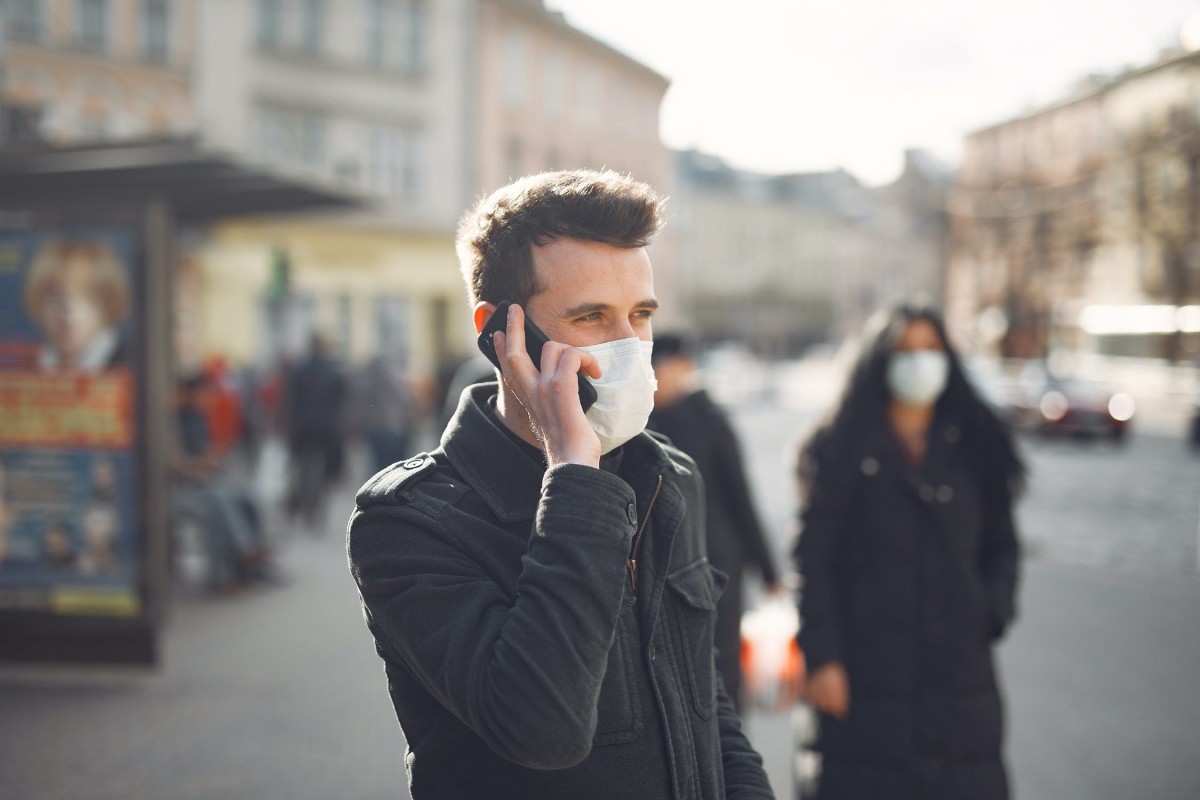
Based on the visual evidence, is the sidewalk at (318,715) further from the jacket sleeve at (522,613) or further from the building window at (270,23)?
the building window at (270,23)

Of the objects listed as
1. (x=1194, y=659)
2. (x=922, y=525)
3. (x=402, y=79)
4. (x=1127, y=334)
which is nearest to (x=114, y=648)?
(x=922, y=525)

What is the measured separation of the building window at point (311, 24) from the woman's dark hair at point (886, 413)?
93.5ft

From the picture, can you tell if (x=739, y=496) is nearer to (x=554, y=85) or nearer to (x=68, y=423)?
(x=68, y=423)

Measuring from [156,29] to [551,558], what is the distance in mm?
29405

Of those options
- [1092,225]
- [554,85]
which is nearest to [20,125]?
[554,85]

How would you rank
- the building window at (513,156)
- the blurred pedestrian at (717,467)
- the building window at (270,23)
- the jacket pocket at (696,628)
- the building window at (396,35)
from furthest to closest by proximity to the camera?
the building window at (513,156) < the building window at (396,35) < the building window at (270,23) < the blurred pedestrian at (717,467) < the jacket pocket at (696,628)

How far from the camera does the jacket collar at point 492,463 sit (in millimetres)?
1826

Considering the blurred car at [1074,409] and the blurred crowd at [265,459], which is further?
the blurred car at [1074,409]

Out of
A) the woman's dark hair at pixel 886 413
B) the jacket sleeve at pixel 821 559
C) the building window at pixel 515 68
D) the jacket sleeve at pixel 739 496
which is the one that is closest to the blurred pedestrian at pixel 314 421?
the jacket sleeve at pixel 739 496

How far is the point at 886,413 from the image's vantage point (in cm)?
399

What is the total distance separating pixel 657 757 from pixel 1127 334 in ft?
172

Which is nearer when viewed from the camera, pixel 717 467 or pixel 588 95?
pixel 717 467

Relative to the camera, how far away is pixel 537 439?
1893 millimetres

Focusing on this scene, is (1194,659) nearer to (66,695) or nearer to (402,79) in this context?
(66,695)
